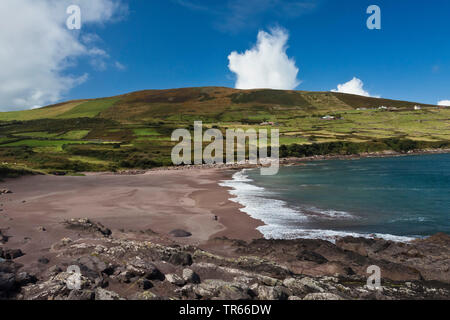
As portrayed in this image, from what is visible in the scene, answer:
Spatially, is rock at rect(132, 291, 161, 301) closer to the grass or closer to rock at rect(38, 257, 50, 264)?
rock at rect(38, 257, 50, 264)

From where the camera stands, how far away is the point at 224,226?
70.2 ft

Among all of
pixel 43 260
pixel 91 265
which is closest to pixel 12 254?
pixel 43 260

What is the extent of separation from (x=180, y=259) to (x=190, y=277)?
2128mm

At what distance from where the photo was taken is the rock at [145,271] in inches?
416

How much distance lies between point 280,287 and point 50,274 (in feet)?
28.8

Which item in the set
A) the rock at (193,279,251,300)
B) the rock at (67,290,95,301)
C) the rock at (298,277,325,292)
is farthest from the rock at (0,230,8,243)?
the rock at (298,277,325,292)

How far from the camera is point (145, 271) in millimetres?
10570

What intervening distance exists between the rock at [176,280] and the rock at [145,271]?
35 cm

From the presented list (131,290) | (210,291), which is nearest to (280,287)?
(210,291)

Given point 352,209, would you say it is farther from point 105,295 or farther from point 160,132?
point 160,132

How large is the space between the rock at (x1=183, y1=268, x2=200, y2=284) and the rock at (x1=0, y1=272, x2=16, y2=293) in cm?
582

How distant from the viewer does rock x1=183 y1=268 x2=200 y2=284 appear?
10.6 meters
